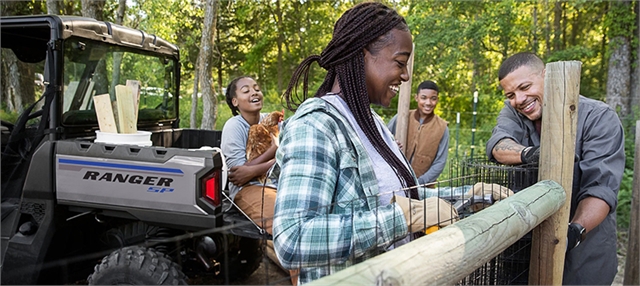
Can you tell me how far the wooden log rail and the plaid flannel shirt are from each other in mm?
203

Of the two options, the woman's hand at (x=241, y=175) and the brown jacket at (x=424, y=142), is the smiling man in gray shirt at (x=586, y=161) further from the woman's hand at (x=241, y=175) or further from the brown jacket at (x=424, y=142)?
the brown jacket at (x=424, y=142)

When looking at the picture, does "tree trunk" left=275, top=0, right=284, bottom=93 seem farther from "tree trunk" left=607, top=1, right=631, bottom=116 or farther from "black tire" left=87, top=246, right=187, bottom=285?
"black tire" left=87, top=246, right=187, bottom=285

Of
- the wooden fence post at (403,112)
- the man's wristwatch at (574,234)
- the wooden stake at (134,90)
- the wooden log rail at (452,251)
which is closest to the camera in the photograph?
the wooden log rail at (452,251)

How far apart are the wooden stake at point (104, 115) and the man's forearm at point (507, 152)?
2.95 meters

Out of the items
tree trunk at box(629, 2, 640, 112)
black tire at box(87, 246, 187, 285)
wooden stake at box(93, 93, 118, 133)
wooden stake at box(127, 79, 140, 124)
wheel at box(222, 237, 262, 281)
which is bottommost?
wheel at box(222, 237, 262, 281)

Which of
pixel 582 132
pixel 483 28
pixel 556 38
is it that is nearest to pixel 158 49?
pixel 582 132

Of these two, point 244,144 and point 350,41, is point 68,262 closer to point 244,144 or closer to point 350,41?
point 244,144

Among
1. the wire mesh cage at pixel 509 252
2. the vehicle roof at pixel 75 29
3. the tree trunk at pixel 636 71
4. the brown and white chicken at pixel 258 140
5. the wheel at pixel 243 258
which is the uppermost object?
the tree trunk at pixel 636 71

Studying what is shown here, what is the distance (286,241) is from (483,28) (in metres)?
12.6

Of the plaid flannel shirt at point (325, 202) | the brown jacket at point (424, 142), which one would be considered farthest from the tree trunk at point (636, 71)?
the plaid flannel shirt at point (325, 202)

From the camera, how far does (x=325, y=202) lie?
4.34 feet

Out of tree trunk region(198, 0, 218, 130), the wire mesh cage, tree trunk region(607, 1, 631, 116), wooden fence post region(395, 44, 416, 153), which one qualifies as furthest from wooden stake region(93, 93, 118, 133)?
tree trunk region(607, 1, 631, 116)

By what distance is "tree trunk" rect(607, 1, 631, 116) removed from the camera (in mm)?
10086

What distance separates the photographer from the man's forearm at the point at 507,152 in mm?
2494
